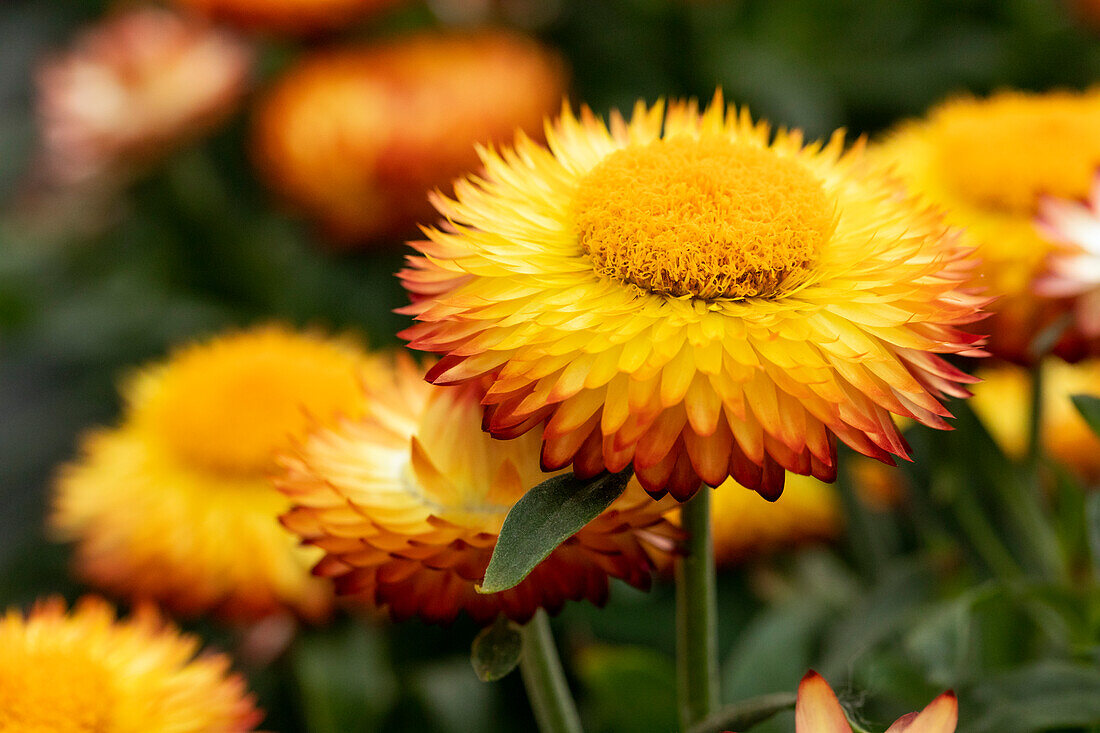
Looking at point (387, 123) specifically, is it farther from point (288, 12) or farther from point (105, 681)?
point (105, 681)

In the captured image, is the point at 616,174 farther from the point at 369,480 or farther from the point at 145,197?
the point at 145,197

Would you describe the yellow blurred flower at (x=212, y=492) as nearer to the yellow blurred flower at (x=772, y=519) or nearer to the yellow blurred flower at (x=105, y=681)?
the yellow blurred flower at (x=105, y=681)

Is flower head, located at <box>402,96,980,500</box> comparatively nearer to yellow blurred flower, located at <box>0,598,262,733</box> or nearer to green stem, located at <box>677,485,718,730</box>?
green stem, located at <box>677,485,718,730</box>

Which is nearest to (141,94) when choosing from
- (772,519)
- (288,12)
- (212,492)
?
(288,12)

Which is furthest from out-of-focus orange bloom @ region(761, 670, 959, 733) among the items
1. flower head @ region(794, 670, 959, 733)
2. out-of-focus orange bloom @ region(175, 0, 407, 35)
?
out-of-focus orange bloom @ region(175, 0, 407, 35)

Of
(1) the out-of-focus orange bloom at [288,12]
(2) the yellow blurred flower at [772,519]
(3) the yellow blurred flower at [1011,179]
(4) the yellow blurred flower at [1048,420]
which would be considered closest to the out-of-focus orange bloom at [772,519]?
(2) the yellow blurred flower at [772,519]
